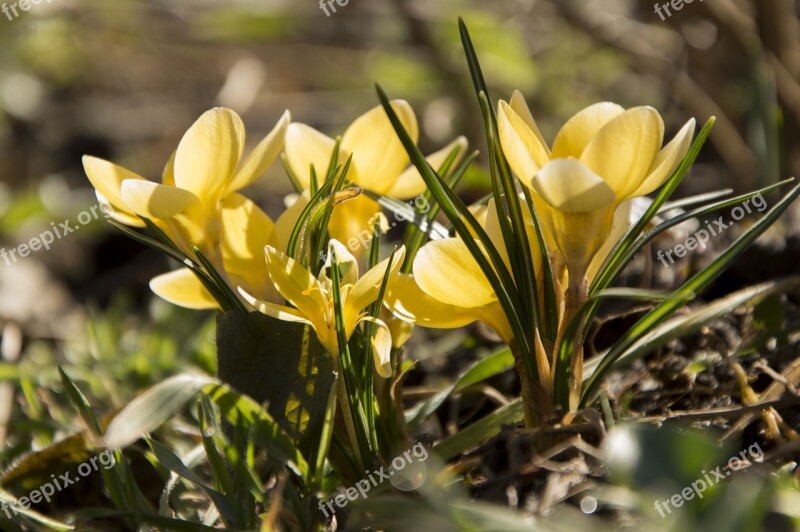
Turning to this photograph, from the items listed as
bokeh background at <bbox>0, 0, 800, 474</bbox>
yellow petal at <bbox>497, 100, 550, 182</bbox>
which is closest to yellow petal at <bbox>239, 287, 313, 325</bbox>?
yellow petal at <bbox>497, 100, 550, 182</bbox>

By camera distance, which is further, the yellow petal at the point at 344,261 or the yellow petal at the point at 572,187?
the yellow petal at the point at 344,261

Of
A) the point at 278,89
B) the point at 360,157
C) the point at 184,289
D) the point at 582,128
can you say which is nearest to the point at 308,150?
the point at 360,157

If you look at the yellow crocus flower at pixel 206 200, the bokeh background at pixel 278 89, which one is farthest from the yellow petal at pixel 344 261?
the bokeh background at pixel 278 89

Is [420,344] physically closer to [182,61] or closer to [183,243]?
[183,243]

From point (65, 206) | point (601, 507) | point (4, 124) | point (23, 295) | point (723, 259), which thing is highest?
point (4, 124)

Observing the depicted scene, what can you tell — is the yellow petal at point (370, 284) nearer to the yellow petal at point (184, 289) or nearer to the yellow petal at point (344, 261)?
the yellow petal at point (344, 261)

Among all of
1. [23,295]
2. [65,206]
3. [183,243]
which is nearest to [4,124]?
[65,206]
